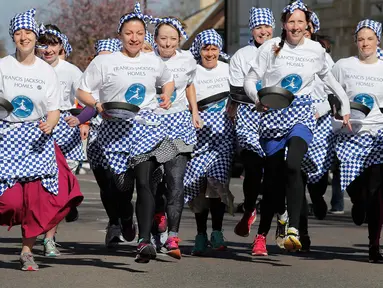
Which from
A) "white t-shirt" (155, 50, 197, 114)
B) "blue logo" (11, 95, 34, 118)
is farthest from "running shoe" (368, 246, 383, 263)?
"blue logo" (11, 95, 34, 118)

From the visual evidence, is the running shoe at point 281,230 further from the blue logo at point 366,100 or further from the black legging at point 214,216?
the blue logo at point 366,100

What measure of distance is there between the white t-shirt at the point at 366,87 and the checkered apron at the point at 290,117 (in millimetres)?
382

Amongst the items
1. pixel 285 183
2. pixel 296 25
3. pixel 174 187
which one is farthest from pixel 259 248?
pixel 296 25

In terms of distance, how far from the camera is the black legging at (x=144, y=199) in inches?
420

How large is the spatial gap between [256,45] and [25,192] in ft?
10.1

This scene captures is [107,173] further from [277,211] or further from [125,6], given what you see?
[125,6]

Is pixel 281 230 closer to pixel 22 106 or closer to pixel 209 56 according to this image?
pixel 209 56

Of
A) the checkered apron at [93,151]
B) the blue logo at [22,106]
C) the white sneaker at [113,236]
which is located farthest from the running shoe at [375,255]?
the blue logo at [22,106]

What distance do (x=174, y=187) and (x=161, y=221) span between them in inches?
28.5

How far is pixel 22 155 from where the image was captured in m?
10.7

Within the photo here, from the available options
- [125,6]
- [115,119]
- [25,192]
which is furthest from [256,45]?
[125,6]

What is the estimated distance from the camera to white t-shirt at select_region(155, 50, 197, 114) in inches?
476

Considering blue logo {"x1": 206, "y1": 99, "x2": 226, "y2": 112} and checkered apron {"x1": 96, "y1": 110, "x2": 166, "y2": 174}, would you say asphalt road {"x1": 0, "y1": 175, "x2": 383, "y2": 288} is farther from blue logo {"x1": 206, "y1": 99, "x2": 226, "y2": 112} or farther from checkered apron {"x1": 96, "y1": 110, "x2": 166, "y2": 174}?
blue logo {"x1": 206, "y1": 99, "x2": 226, "y2": 112}

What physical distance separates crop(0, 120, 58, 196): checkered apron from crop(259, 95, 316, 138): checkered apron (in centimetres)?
186
